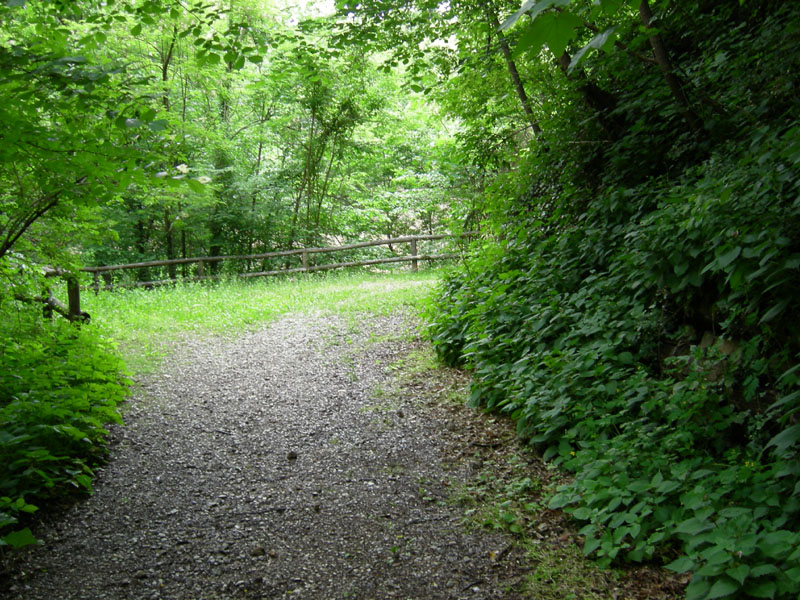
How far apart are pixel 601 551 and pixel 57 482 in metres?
3.26

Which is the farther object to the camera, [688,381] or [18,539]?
[688,381]

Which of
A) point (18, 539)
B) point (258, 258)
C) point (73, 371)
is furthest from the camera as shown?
point (258, 258)

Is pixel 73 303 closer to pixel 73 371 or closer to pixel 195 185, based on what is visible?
pixel 73 371

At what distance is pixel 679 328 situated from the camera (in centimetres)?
357

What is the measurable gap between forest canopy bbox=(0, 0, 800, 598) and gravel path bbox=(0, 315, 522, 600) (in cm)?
51

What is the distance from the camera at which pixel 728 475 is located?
8.34 ft

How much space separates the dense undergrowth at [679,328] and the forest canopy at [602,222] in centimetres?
1

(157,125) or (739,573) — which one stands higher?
(157,125)

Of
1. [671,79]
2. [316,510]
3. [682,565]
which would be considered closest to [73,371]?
[316,510]

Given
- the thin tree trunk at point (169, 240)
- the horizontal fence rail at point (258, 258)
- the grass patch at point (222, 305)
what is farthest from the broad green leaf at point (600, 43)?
the thin tree trunk at point (169, 240)

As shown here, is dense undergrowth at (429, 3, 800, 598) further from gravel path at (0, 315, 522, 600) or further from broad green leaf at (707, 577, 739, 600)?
gravel path at (0, 315, 522, 600)

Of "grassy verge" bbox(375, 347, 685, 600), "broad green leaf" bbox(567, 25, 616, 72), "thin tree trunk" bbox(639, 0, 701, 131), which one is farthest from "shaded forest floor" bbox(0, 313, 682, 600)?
"thin tree trunk" bbox(639, 0, 701, 131)

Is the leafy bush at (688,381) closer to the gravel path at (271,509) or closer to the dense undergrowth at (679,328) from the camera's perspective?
the dense undergrowth at (679,328)

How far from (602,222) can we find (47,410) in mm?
4586
